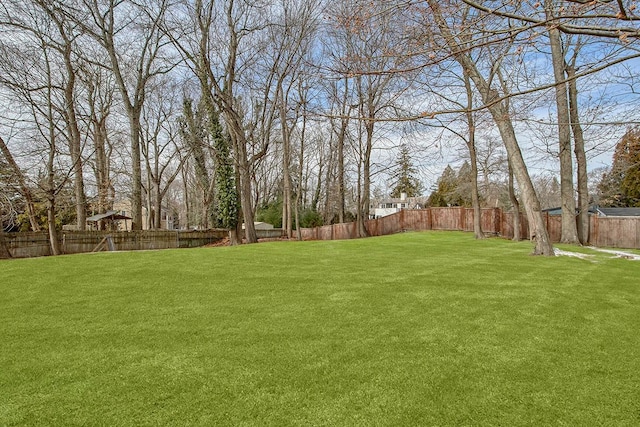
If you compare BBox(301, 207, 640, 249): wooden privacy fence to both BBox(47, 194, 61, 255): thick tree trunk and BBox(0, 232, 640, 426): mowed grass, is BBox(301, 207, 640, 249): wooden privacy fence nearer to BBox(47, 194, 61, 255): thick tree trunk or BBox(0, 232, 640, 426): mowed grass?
BBox(0, 232, 640, 426): mowed grass

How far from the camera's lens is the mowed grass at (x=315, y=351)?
84.4 inches

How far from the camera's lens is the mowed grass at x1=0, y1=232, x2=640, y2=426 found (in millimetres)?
2143

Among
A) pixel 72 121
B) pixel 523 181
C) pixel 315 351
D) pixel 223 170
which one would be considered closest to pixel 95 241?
pixel 72 121

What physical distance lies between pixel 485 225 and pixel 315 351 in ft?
64.1

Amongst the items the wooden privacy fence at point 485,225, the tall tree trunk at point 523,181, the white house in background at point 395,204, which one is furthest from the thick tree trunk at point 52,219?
the white house in background at point 395,204

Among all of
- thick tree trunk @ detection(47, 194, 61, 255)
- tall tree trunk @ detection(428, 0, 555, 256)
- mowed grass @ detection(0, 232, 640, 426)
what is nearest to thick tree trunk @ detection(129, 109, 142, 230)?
thick tree trunk @ detection(47, 194, 61, 255)

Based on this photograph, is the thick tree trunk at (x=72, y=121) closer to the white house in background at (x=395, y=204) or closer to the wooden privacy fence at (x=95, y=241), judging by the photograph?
the wooden privacy fence at (x=95, y=241)

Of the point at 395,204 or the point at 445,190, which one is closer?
the point at 445,190

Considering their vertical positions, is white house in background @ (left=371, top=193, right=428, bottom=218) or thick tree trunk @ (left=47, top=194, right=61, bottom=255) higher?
white house in background @ (left=371, top=193, right=428, bottom=218)

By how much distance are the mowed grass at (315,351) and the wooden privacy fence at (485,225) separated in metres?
12.8

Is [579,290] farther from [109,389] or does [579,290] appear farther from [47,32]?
[47,32]

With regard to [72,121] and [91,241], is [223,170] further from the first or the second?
[91,241]

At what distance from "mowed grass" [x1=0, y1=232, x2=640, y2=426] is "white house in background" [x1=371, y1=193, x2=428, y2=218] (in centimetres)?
5458

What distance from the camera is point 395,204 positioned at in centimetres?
6562
